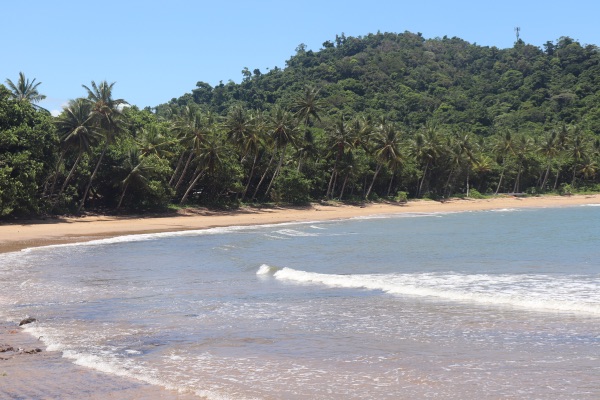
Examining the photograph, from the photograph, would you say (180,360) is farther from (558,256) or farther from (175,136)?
(175,136)

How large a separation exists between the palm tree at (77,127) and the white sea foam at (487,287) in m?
24.9

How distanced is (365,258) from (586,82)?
112m

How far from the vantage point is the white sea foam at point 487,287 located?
14.4m

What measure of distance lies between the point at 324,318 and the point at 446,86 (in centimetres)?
13486

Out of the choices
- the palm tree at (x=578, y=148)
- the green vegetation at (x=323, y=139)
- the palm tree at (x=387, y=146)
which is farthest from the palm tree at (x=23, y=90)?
the palm tree at (x=578, y=148)

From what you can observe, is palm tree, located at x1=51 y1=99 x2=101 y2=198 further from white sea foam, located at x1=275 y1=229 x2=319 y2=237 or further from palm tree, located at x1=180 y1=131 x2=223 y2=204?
white sea foam, located at x1=275 y1=229 x2=319 y2=237

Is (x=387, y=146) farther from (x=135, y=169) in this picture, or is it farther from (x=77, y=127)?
(x=77, y=127)

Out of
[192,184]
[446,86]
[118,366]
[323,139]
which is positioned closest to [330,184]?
[323,139]

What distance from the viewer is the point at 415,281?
60.0 feet

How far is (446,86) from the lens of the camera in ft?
465

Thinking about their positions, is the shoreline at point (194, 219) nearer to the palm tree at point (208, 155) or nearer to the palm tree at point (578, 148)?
the palm tree at point (208, 155)

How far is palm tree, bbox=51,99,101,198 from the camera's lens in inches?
1622

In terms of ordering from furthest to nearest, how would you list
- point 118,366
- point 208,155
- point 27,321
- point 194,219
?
point 208,155, point 194,219, point 27,321, point 118,366

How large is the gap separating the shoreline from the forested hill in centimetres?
3454
